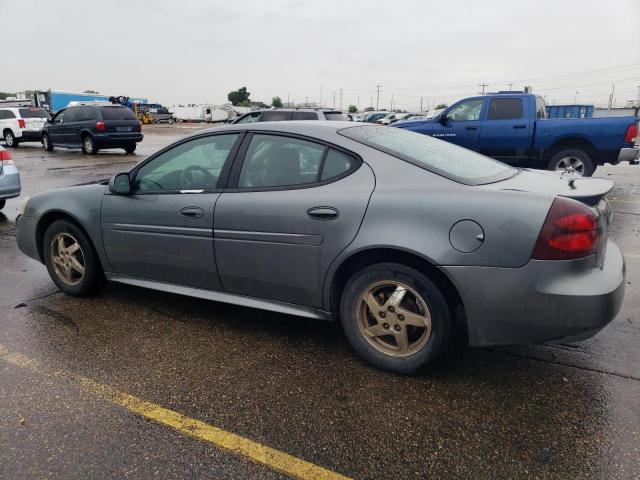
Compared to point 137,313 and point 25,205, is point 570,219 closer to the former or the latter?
point 137,313

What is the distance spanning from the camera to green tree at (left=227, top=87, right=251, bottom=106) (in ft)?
390

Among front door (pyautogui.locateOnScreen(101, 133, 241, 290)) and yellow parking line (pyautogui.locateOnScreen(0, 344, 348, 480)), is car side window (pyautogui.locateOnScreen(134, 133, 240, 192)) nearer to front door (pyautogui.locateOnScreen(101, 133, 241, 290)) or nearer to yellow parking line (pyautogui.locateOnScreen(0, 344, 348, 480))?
front door (pyautogui.locateOnScreen(101, 133, 241, 290))

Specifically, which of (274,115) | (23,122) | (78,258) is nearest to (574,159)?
(274,115)

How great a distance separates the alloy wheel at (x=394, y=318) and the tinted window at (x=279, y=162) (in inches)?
32.3

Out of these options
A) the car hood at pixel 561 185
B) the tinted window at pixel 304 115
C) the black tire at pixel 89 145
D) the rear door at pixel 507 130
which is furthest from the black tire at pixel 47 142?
the car hood at pixel 561 185

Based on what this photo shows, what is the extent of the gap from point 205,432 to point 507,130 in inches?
370

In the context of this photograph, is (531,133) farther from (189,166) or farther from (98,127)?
(98,127)

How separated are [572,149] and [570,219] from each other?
8.02 m

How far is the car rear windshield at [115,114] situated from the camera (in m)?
17.2

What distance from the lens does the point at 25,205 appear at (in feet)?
14.4

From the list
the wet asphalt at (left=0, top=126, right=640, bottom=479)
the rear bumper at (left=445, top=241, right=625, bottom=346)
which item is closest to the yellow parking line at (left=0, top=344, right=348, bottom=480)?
the wet asphalt at (left=0, top=126, right=640, bottom=479)

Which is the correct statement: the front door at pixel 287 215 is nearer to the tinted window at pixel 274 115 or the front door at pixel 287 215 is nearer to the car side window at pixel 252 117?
the tinted window at pixel 274 115

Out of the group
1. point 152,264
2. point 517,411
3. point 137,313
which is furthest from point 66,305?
point 517,411

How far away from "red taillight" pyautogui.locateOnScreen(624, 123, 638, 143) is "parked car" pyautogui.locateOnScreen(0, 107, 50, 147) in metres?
21.0
